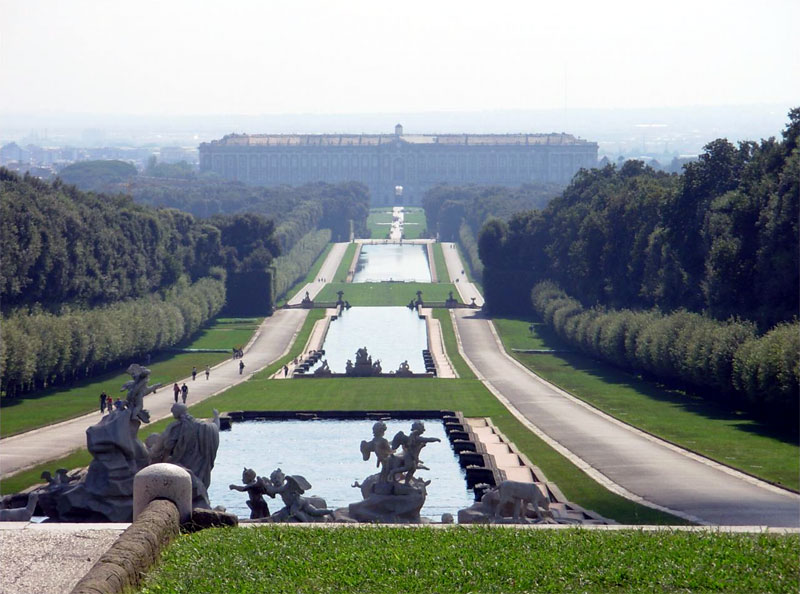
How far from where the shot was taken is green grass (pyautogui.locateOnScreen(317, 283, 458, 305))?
3806 inches

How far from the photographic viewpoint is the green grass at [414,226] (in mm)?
162100

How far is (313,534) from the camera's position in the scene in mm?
19047

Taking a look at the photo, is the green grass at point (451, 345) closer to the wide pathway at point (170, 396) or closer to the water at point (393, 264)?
the wide pathway at point (170, 396)

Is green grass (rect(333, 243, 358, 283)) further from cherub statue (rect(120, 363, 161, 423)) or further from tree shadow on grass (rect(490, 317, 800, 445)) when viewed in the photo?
cherub statue (rect(120, 363, 161, 423))

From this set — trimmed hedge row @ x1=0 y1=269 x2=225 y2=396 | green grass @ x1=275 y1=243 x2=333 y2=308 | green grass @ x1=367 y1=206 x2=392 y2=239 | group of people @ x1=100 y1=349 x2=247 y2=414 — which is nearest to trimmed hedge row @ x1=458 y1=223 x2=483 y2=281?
green grass @ x1=275 y1=243 x2=333 y2=308

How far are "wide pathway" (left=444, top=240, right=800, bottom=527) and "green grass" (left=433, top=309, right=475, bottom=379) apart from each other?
4.24 meters

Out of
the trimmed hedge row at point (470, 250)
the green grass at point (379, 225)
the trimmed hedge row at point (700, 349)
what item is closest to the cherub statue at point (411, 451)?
the trimmed hedge row at point (700, 349)

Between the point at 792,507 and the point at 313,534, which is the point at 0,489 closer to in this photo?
Result: the point at 313,534

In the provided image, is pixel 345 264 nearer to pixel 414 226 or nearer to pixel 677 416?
pixel 414 226

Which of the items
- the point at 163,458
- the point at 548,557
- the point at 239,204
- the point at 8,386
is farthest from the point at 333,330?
the point at 239,204

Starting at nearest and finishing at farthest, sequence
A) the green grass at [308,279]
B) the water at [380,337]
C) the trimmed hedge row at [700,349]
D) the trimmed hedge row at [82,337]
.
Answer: the trimmed hedge row at [700,349] → the trimmed hedge row at [82,337] → the water at [380,337] → the green grass at [308,279]

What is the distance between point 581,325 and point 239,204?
98.7m

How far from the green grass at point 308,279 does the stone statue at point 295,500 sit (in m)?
70.3

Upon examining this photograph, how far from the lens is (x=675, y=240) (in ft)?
202
